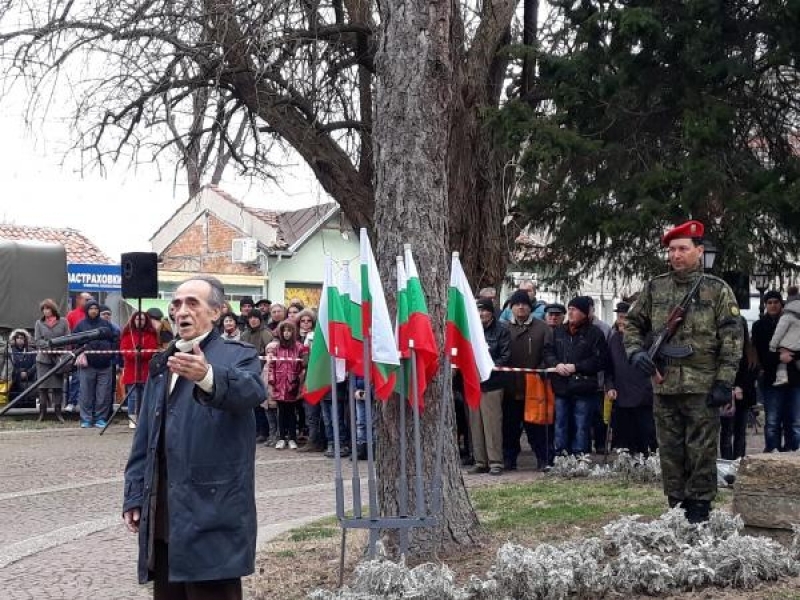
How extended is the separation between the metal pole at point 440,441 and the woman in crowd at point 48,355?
1401cm

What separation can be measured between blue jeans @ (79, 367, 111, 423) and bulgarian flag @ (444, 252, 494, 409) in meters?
13.4

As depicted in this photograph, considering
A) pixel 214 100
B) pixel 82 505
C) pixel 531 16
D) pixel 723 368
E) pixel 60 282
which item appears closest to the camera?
pixel 723 368

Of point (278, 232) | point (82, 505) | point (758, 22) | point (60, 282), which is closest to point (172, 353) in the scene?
point (82, 505)

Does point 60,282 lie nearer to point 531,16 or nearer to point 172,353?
point 531,16

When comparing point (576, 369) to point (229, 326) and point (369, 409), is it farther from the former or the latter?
point (369, 409)

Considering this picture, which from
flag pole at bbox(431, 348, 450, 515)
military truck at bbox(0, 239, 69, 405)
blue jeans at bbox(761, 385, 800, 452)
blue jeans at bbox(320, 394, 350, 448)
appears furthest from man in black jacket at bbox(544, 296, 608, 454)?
military truck at bbox(0, 239, 69, 405)

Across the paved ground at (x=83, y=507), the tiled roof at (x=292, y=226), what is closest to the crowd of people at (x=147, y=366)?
the paved ground at (x=83, y=507)

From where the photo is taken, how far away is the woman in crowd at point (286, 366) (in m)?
15.9

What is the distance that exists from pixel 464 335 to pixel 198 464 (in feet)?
8.76

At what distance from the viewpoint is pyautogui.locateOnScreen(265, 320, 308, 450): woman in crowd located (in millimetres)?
15945

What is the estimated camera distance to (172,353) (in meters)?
5.09

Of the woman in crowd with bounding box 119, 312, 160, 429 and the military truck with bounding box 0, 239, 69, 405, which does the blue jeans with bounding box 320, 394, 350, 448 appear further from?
the military truck with bounding box 0, 239, 69, 405

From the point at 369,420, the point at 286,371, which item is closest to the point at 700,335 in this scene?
the point at 369,420

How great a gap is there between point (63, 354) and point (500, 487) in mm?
10763
